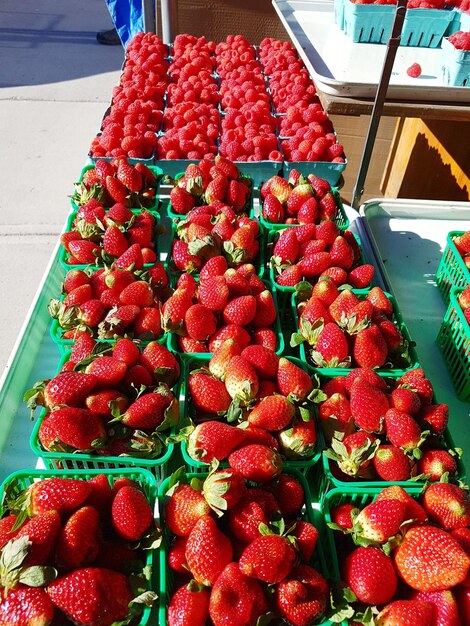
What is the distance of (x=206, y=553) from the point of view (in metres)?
0.91

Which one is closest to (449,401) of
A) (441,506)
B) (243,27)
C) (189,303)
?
(441,506)

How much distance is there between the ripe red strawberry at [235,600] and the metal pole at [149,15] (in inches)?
200

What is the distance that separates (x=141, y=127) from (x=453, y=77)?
1.52m

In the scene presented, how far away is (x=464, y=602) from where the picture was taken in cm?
92

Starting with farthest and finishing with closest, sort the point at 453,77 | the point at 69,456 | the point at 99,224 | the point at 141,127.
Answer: the point at 141,127
the point at 453,77
the point at 99,224
the point at 69,456

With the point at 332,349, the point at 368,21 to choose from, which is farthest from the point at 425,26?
the point at 332,349

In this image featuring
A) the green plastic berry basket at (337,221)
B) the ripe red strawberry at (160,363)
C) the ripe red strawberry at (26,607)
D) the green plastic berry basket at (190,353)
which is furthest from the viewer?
the green plastic berry basket at (337,221)

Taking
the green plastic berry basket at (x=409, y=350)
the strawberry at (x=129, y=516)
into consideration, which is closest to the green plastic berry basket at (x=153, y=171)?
the green plastic berry basket at (x=409, y=350)

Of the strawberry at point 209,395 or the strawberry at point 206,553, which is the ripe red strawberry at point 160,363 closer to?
the strawberry at point 209,395

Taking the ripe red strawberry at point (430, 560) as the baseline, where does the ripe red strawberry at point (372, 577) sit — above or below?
below

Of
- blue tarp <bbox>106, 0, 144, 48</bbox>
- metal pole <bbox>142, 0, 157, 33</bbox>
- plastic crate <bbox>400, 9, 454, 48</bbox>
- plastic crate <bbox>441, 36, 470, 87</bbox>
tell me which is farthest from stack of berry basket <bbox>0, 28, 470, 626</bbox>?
blue tarp <bbox>106, 0, 144, 48</bbox>

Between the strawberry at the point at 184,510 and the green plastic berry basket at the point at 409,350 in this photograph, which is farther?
the green plastic berry basket at the point at 409,350

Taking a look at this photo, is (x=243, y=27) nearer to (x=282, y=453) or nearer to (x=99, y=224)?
(x=99, y=224)

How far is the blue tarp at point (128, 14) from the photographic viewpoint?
16.9 feet
